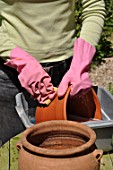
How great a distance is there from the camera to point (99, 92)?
2035mm

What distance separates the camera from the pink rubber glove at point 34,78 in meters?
1.71

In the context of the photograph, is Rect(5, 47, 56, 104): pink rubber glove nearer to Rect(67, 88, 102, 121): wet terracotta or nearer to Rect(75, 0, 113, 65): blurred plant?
Rect(67, 88, 102, 121): wet terracotta

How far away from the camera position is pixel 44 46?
187cm

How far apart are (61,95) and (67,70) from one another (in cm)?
27

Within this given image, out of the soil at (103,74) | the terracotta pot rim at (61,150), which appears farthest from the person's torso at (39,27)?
the soil at (103,74)

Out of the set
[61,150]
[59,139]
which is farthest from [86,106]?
[61,150]

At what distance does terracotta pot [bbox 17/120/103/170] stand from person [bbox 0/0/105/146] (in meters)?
0.25

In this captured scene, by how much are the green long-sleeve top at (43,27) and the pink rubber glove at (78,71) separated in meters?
0.06

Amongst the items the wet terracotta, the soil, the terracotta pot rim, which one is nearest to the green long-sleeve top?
the wet terracotta

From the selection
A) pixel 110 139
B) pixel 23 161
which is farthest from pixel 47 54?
pixel 23 161

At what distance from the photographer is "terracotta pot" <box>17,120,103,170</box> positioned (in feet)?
4.22

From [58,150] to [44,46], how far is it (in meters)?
0.67

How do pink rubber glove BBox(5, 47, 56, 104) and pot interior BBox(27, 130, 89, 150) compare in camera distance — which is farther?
pink rubber glove BBox(5, 47, 56, 104)

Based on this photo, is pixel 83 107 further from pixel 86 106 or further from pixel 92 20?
pixel 92 20
